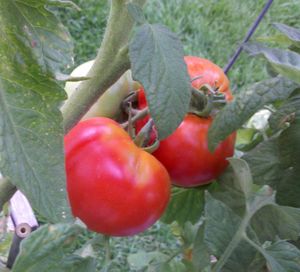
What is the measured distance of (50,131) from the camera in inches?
18.3

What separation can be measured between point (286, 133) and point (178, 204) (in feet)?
0.69

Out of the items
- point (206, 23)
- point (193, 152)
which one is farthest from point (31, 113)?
point (206, 23)

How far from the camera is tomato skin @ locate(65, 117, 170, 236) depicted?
574mm

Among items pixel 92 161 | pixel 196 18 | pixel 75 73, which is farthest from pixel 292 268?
pixel 196 18

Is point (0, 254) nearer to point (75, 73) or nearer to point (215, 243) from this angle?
point (75, 73)

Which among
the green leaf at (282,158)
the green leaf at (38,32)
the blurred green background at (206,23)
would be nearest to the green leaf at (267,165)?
the green leaf at (282,158)

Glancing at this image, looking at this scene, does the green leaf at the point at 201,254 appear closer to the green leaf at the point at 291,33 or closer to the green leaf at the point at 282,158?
the green leaf at the point at 282,158

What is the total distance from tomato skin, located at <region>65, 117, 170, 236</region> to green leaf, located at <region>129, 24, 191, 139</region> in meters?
0.09

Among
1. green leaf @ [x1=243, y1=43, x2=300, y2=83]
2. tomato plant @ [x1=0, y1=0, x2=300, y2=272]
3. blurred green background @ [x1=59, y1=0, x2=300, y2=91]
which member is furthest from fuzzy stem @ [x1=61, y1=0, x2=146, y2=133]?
blurred green background @ [x1=59, y1=0, x2=300, y2=91]

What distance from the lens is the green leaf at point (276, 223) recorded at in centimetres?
57

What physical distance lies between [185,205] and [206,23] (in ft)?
6.11

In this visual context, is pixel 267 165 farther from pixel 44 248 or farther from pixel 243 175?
pixel 44 248

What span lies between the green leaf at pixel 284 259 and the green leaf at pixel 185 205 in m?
0.19

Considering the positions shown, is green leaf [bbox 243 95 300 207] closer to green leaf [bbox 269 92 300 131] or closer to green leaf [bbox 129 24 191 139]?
green leaf [bbox 269 92 300 131]
